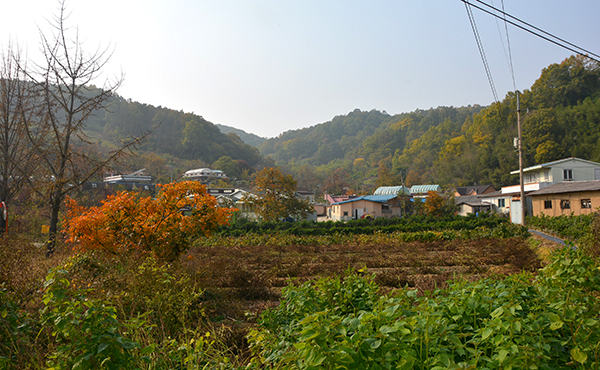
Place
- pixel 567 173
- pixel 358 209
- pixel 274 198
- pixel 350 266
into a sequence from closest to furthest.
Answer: pixel 350 266 → pixel 274 198 → pixel 567 173 → pixel 358 209

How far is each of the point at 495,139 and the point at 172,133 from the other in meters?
82.7

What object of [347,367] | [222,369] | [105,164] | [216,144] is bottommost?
[222,369]

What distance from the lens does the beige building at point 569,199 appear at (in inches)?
759

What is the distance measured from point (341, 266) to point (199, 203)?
5222 millimetres

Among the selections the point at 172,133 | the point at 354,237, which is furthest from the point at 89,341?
the point at 172,133

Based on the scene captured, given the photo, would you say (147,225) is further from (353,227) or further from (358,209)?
(358,209)

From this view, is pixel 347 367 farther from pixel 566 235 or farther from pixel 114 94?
pixel 566 235

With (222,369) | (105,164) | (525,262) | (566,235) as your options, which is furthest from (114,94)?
(566,235)

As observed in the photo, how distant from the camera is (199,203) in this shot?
23.6 feet

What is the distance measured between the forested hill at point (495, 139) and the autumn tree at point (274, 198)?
61.3 feet

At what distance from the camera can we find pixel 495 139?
65.2m

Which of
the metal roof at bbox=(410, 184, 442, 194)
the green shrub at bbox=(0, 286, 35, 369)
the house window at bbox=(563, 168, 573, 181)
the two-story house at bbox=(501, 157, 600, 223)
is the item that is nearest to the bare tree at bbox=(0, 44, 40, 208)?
the green shrub at bbox=(0, 286, 35, 369)

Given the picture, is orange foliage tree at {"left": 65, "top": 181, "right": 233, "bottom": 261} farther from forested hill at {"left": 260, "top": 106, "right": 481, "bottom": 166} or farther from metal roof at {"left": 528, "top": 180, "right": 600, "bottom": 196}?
forested hill at {"left": 260, "top": 106, "right": 481, "bottom": 166}

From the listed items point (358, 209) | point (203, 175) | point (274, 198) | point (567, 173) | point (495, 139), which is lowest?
point (358, 209)
